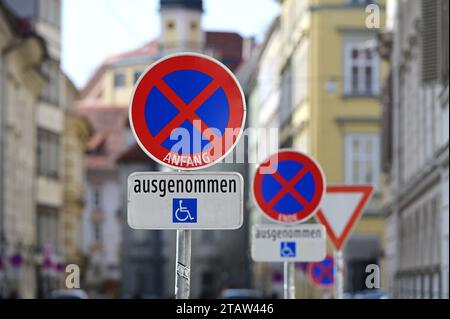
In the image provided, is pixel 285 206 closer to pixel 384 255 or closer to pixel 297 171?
pixel 297 171

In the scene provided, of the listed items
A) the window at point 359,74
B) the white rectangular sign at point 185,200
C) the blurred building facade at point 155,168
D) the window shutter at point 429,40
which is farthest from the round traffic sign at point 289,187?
the blurred building facade at point 155,168

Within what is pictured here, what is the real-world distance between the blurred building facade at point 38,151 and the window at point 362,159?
10844mm

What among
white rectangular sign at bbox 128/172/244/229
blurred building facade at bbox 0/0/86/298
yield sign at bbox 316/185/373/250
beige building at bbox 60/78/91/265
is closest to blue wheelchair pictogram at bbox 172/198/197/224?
white rectangular sign at bbox 128/172/244/229

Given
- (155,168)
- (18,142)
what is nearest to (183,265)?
(18,142)

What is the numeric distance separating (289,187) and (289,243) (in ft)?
1.52

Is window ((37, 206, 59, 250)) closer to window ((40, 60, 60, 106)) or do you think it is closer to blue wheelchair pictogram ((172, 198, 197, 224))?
window ((40, 60, 60, 106))

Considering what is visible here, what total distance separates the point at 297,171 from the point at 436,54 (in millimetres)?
14010

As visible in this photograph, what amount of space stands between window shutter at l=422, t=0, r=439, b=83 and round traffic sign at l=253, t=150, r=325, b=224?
1354cm

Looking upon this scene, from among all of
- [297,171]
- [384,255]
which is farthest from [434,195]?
[384,255]

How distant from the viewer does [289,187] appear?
14320 mm

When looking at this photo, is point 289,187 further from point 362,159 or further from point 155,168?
point 155,168
